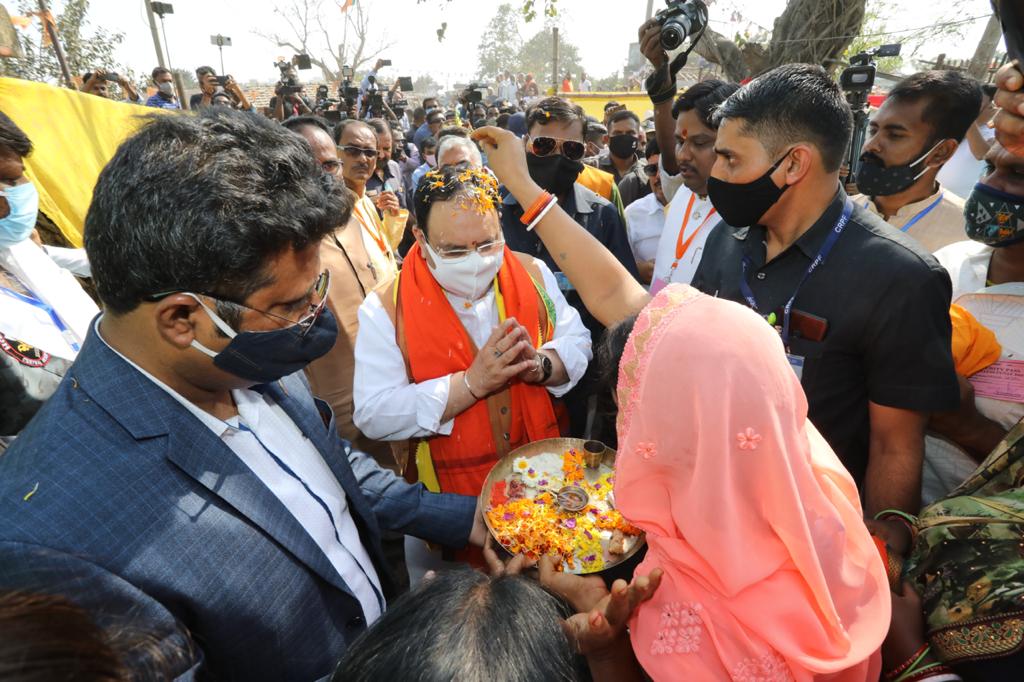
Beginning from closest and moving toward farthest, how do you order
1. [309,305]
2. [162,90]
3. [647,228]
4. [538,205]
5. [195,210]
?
[195,210] → [309,305] → [538,205] → [647,228] → [162,90]

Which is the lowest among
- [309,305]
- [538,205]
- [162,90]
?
[309,305]

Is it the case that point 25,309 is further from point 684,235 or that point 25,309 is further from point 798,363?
point 684,235

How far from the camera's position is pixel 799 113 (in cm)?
193

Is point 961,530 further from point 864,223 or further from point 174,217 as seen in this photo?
point 174,217

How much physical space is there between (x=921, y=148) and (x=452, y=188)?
2644mm

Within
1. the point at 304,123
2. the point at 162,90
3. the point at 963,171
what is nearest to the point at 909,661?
the point at 304,123

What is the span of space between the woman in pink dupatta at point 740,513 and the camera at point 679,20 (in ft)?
8.98

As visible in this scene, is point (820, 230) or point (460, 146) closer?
point (820, 230)

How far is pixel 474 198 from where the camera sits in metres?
2.24

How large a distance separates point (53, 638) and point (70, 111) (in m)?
6.78

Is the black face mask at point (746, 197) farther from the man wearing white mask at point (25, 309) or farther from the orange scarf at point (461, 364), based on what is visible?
the man wearing white mask at point (25, 309)

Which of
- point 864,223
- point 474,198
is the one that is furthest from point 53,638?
point 864,223

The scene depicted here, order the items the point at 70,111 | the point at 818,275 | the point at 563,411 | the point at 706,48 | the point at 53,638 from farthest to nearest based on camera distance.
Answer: the point at 706,48, the point at 70,111, the point at 563,411, the point at 818,275, the point at 53,638

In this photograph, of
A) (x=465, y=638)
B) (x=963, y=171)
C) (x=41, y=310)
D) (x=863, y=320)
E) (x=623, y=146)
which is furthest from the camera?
(x=623, y=146)
